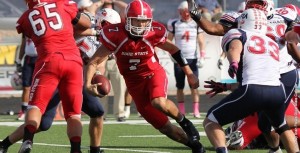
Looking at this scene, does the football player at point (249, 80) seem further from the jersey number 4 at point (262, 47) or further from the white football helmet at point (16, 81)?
the white football helmet at point (16, 81)

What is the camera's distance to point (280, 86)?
29.2 ft

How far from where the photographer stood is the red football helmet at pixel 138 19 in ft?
32.8

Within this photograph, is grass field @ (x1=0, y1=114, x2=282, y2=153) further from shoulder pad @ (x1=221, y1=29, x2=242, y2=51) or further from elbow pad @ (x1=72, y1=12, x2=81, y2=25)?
shoulder pad @ (x1=221, y1=29, x2=242, y2=51)

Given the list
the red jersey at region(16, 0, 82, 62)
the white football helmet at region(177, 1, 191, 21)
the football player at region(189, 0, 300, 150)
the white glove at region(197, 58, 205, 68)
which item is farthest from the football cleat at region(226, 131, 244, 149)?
the white glove at region(197, 58, 205, 68)

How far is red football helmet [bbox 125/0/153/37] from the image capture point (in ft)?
32.8

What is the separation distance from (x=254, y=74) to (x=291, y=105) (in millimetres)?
2061

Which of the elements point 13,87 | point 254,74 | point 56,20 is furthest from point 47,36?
point 13,87

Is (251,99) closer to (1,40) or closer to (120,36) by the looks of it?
(120,36)

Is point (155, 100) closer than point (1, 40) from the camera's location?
Yes

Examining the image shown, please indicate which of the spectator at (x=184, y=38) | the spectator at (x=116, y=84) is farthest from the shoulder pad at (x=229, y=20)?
the spectator at (x=184, y=38)

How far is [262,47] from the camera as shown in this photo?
8914mm

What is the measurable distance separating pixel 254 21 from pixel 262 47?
29 centimetres

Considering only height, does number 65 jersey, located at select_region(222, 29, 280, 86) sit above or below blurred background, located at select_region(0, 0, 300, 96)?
above

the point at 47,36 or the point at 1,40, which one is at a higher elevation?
the point at 47,36
